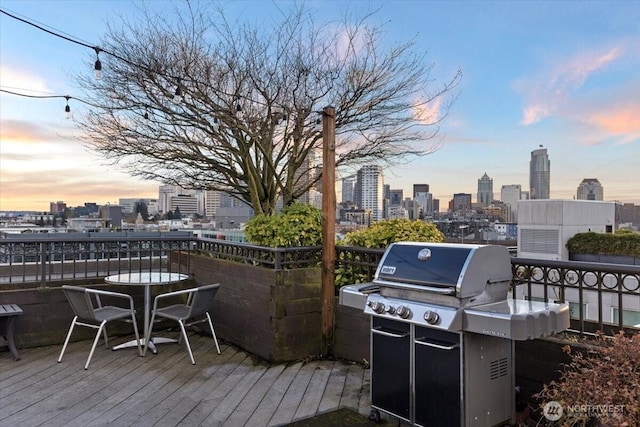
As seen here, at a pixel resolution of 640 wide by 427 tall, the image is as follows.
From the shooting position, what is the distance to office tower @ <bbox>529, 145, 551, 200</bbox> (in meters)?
10.1

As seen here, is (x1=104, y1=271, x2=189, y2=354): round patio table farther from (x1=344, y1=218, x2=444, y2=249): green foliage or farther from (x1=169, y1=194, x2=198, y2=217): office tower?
(x1=169, y1=194, x2=198, y2=217): office tower

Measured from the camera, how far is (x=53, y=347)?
4535 millimetres

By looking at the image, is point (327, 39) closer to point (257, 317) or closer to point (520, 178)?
point (257, 317)

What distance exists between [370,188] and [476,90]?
108 inches

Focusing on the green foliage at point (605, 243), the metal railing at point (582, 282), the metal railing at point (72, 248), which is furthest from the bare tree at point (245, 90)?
the green foliage at point (605, 243)

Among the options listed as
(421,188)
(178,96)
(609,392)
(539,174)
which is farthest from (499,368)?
(539,174)

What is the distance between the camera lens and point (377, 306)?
2.70 m

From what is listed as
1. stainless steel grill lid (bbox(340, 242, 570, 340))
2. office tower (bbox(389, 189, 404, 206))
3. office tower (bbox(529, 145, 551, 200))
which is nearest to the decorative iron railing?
stainless steel grill lid (bbox(340, 242, 570, 340))

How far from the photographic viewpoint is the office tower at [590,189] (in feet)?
41.9

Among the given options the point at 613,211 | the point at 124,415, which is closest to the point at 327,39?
the point at 124,415

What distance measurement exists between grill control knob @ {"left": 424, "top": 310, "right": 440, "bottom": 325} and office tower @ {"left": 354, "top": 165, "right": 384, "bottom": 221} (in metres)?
3.64

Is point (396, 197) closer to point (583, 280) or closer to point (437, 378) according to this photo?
point (583, 280)

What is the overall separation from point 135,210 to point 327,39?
252 inches

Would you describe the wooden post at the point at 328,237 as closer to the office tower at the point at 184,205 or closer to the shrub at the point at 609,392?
the shrub at the point at 609,392
